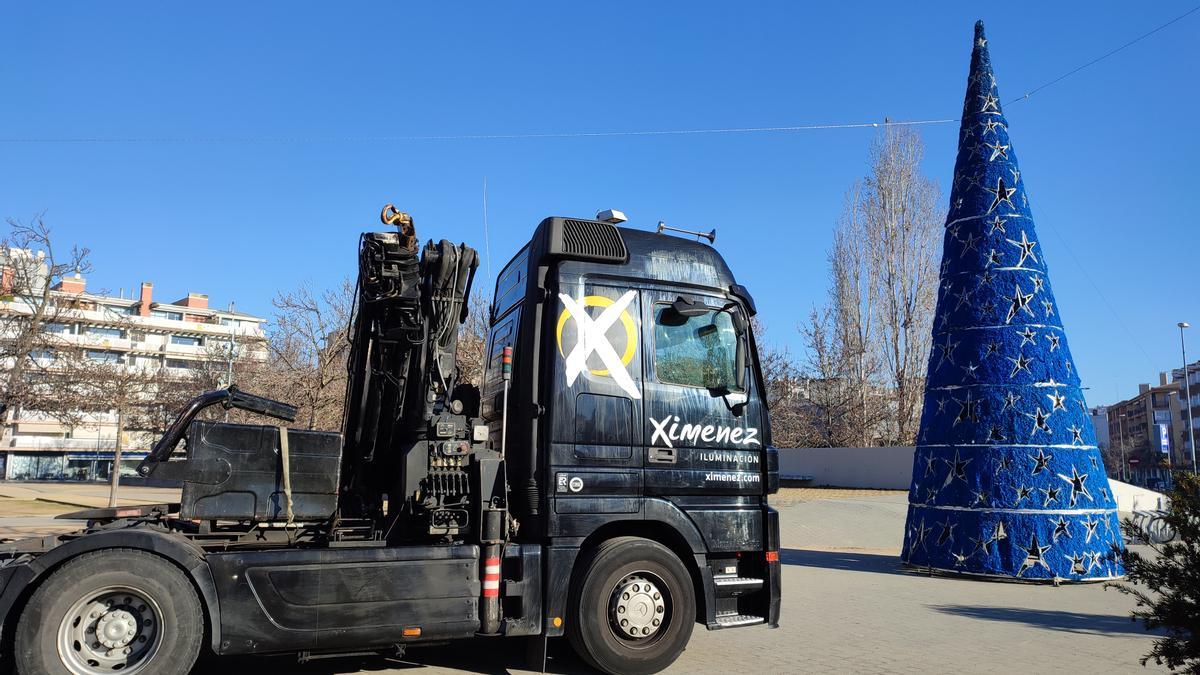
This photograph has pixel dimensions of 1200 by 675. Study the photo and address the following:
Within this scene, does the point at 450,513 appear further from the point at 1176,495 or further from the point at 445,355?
the point at 1176,495

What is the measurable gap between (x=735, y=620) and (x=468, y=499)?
2.43 meters

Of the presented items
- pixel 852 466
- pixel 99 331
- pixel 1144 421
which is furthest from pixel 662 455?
pixel 1144 421

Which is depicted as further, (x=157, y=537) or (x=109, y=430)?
(x=109, y=430)

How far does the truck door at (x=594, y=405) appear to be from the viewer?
6.03 metres

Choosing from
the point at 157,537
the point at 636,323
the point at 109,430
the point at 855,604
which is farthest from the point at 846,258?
the point at 109,430

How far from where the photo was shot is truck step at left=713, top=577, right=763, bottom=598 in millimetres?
6379

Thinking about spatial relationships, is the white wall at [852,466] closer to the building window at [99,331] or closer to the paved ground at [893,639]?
the paved ground at [893,639]

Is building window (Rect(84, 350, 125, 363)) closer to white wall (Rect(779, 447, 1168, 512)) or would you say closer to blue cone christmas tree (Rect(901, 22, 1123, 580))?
white wall (Rect(779, 447, 1168, 512))

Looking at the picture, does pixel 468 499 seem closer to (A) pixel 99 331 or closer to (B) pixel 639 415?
(B) pixel 639 415

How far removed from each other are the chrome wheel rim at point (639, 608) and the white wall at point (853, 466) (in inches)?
1116

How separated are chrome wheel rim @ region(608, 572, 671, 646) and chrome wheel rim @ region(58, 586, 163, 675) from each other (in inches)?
125

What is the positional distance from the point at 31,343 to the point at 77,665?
928 inches

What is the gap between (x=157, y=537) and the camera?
5141 millimetres

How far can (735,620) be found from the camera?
21.1 feet
